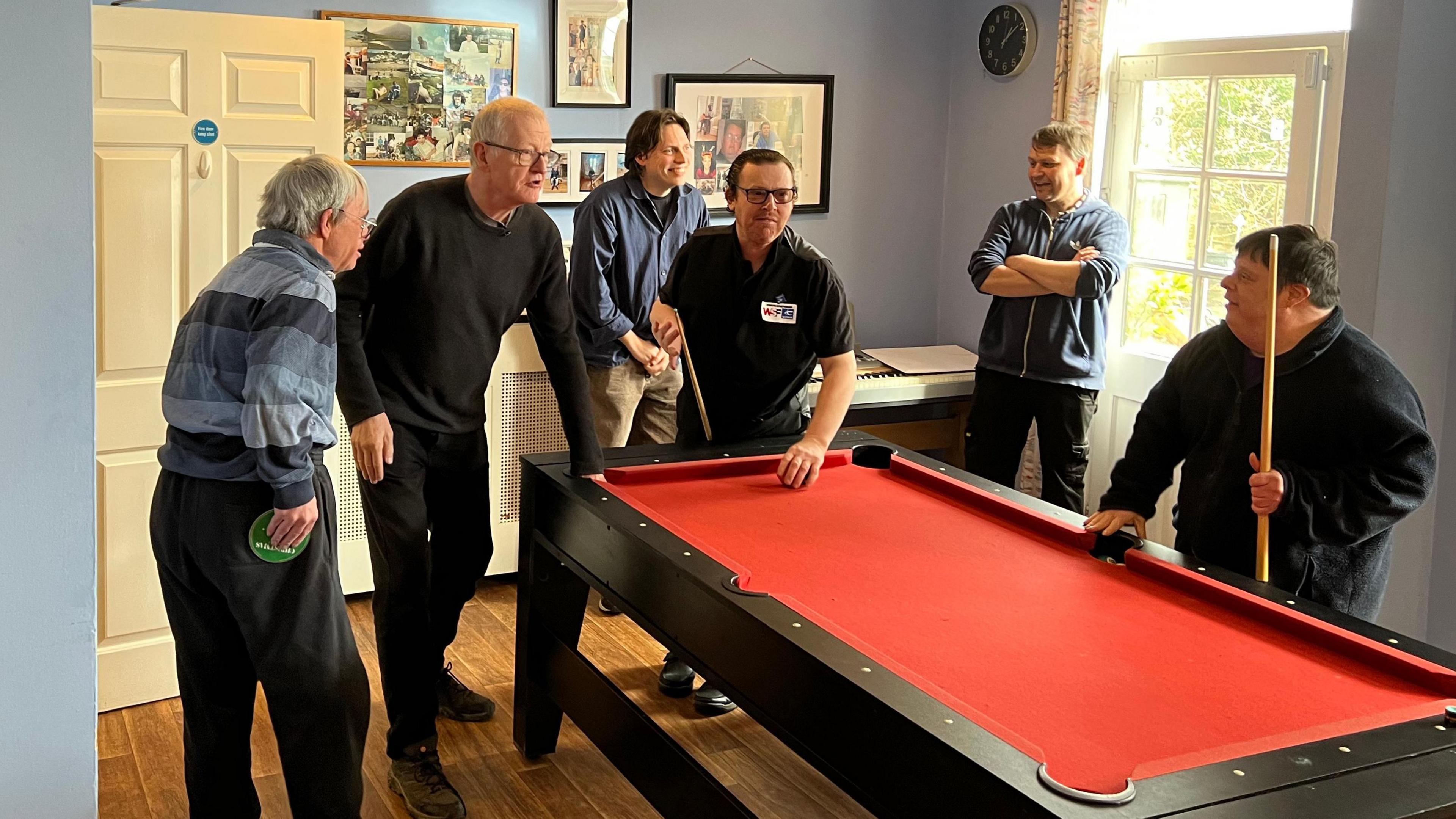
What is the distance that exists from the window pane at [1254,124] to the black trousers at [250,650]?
3253 mm

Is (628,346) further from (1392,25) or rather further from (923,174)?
(1392,25)

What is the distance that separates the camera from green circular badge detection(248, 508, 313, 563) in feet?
7.77

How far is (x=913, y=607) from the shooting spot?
231cm

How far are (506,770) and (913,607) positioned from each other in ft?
4.70

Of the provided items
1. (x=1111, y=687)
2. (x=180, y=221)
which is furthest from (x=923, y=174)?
(x=1111, y=687)

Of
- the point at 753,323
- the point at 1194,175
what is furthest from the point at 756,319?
the point at 1194,175

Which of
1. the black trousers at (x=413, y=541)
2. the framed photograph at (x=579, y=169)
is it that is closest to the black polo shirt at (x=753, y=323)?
the black trousers at (x=413, y=541)

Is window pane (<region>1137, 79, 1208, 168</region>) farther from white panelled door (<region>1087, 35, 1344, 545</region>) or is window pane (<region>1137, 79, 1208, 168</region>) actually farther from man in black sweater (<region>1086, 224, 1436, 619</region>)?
man in black sweater (<region>1086, 224, 1436, 619</region>)

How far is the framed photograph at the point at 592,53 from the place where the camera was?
491 cm

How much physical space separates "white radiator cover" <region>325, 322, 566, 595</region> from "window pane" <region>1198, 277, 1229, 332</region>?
2.29 metres

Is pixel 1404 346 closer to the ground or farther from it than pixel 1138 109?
closer to the ground

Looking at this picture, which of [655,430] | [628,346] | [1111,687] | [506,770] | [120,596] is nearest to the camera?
[1111,687]

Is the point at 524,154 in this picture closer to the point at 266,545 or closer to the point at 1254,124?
the point at 266,545

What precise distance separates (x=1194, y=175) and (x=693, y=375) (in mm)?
2193
